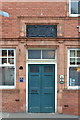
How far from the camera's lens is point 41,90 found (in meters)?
7.18

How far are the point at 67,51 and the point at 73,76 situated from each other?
115 centimetres

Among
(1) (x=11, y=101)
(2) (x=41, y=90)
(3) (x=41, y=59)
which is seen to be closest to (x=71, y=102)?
Result: (2) (x=41, y=90)

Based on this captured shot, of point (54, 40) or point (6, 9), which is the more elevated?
point (6, 9)

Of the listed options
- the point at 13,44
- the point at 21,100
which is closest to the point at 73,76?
the point at 21,100

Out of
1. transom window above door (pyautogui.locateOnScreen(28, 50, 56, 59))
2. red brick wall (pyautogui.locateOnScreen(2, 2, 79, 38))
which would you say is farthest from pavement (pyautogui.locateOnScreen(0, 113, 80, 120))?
red brick wall (pyautogui.locateOnScreen(2, 2, 79, 38))

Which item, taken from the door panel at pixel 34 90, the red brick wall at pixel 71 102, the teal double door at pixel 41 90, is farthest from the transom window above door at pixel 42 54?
the red brick wall at pixel 71 102

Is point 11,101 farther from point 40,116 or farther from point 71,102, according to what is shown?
point 71,102

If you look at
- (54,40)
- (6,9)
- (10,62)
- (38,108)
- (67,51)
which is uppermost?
(6,9)

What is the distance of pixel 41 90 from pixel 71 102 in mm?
1388

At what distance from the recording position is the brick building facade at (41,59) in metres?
6.97

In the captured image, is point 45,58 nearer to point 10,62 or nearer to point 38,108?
point 10,62

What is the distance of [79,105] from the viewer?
7016mm

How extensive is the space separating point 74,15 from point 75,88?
3157 millimetres

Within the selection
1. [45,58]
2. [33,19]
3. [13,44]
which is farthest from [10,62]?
[33,19]
